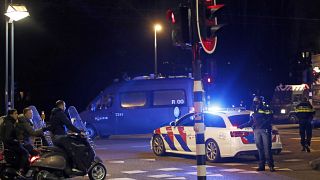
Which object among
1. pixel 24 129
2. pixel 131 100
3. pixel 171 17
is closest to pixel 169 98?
pixel 131 100

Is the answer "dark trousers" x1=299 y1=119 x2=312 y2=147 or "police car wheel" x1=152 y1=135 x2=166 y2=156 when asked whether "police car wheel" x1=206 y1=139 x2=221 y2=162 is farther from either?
"dark trousers" x1=299 y1=119 x2=312 y2=147

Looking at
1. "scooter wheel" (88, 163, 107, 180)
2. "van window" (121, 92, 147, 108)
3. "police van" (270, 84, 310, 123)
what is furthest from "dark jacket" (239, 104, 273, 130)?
"police van" (270, 84, 310, 123)

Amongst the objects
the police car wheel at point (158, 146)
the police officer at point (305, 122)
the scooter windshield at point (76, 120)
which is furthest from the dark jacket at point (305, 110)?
the scooter windshield at point (76, 120)

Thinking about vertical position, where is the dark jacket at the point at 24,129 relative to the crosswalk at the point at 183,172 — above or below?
above

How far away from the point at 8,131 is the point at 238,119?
6754 mm

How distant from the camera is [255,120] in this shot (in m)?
14.2

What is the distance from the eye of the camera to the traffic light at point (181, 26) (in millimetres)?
9820

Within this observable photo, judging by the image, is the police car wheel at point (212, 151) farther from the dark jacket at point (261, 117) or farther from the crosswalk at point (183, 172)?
the dark jacket at point (261, 117)

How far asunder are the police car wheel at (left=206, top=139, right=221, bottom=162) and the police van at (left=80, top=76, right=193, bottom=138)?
37.2 ft

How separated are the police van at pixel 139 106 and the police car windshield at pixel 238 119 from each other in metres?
11.2

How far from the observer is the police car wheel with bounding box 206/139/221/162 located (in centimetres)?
1611

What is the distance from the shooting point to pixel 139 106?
28359mm

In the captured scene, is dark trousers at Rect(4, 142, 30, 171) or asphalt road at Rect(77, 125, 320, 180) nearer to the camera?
dark trousers at Rect(4, 142, 30, 171)

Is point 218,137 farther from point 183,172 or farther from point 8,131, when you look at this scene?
point 8,131
